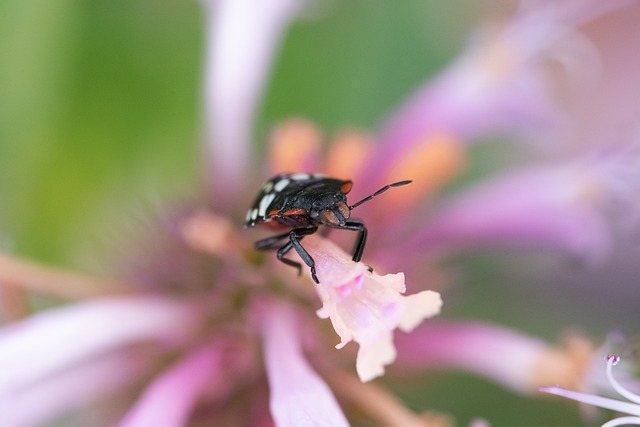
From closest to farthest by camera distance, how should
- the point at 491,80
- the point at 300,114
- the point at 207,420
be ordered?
A: 1. the point at 207,420
2. the point at 491,80
3. the point at 300,114

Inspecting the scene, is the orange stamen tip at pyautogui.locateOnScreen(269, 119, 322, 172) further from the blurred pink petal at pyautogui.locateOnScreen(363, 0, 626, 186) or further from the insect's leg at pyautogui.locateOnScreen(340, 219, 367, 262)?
the insect's leg at pyautogui.locateOnScreen(340, 219, 367, 262)

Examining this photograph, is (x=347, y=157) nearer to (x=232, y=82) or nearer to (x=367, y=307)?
(x=232, y=82)

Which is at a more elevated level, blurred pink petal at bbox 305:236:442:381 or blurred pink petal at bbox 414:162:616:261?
blurred pink petal at bbox 414:162:616:261

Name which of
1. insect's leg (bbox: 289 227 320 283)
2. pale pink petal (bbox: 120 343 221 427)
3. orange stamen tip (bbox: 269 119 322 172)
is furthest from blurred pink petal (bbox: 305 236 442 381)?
orange stamen tip (bbox: 269 119 322 172)

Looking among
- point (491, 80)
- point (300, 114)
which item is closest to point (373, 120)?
point (300, 114)

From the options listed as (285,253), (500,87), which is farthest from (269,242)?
(500,87)

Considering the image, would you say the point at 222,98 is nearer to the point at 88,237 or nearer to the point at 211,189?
the point at 211,189

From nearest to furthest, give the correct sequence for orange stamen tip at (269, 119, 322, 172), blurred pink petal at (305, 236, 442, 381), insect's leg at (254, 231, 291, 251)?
blurred pink petal at (305, 236, 442, 381), insect's leg at (254, 231, 291, 251), orange stamen tip at (269, 119, 322, 172)
